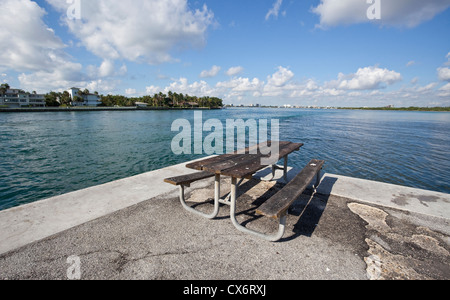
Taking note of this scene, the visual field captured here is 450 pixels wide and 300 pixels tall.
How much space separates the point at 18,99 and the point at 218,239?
4483 inches

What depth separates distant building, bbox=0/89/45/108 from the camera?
253 ft

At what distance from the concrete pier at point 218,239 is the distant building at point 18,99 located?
355ft

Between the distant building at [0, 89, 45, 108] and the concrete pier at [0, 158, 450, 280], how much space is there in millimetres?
108243

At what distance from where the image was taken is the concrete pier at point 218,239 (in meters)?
2.34

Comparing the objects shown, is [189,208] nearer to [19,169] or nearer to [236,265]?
[236,265]

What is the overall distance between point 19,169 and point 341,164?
17269 millimetres

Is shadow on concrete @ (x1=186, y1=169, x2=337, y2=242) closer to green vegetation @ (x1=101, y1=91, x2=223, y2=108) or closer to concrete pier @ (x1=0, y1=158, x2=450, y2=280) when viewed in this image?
concrete pier @ (x1=0, y1=158, x2=450, y2=280)

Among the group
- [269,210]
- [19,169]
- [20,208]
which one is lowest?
[19,169]

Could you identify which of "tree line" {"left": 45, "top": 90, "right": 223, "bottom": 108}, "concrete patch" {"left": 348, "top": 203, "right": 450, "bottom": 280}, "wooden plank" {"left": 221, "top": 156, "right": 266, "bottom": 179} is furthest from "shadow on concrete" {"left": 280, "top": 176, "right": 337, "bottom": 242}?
"tree line" {"left": 45, "top": 90, "right": 223, "bottom": 108}

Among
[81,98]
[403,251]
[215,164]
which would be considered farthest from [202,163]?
[81,98]

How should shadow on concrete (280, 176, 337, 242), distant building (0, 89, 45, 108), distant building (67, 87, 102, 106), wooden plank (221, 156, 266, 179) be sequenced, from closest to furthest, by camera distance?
wooden plank (221, 156, 266, 179) < shadow on concrete (280, 176, 337, 242) < distant building (0, 89, 45, 108) < distant building (67, 87, 102, 106)

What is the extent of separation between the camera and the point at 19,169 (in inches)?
411
